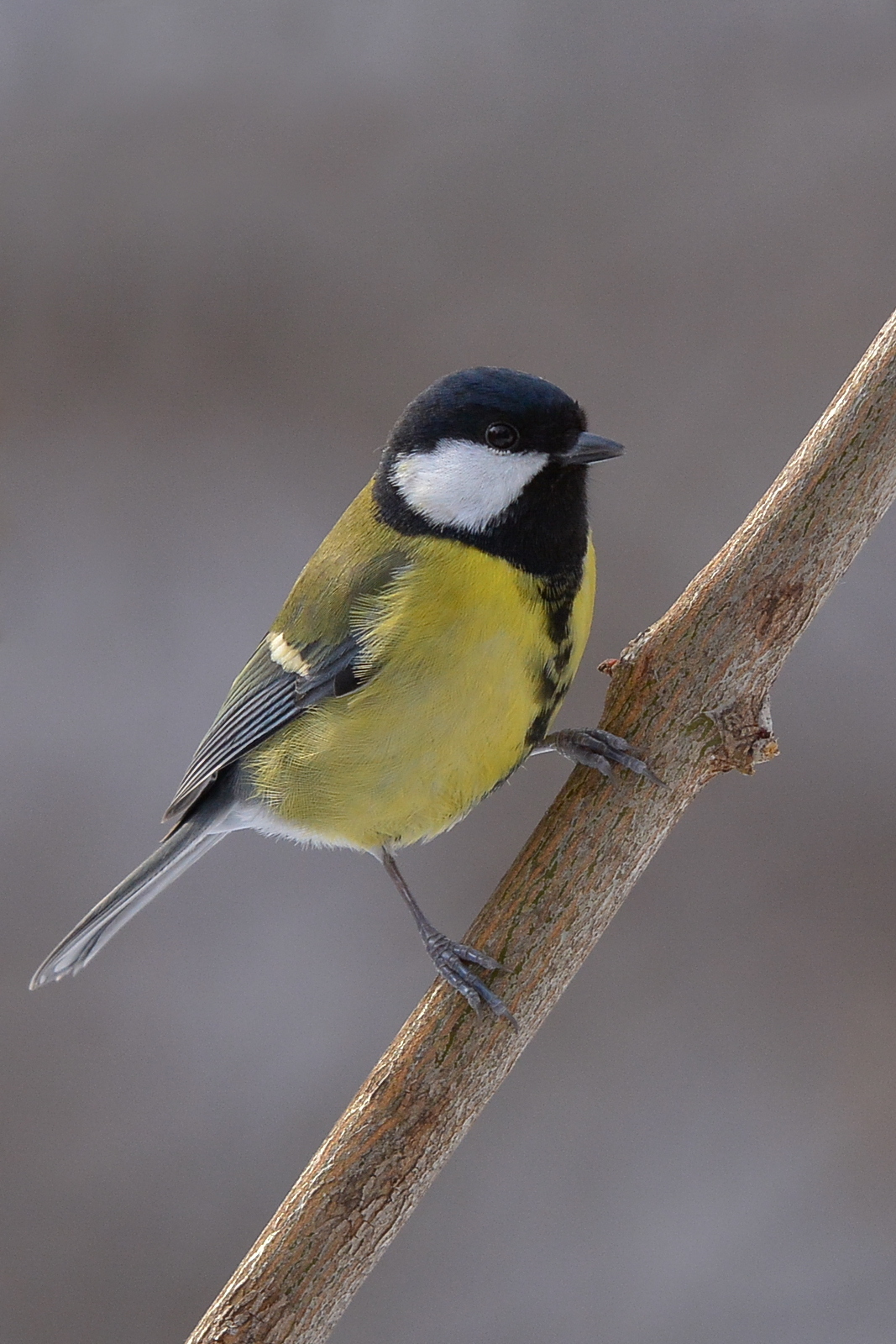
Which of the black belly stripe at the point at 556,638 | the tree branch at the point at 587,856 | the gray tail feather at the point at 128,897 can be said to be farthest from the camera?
the gray tail feather at the point at 128,897

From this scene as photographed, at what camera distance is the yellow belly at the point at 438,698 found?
3.32 ft

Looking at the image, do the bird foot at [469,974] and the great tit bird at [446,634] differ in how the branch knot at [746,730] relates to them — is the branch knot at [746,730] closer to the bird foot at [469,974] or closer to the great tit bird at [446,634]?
the great tit bird at [446,634]

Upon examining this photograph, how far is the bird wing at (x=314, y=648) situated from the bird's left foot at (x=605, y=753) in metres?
0.19

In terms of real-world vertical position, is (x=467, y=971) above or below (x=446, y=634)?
below

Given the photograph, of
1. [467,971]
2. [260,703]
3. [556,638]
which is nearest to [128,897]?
[260,703]

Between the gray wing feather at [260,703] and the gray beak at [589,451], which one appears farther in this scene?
the gray wing feather at [260,703]

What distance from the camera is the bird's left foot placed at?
1.00 m

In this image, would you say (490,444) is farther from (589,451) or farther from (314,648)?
(314,648)

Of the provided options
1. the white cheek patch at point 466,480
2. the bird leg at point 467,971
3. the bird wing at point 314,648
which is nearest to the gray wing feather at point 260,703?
the bird wing at point 314,648

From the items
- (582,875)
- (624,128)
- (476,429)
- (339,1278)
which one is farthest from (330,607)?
(624,128)

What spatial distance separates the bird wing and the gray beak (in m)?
0.16

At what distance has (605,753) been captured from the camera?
39.7 inches

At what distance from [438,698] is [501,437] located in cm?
22

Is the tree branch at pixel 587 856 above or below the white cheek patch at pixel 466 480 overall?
below
